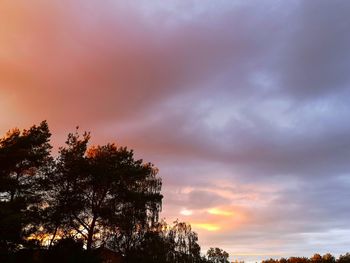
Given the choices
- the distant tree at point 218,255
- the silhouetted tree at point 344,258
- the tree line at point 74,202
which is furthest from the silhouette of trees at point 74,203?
the silhouetted tree at point 344,258

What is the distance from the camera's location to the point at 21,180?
5094 centimetres

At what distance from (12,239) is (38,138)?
1450 cm

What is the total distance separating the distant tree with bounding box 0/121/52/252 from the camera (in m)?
42.0

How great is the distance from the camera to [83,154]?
60000 mm

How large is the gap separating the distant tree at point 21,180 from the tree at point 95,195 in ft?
9.60

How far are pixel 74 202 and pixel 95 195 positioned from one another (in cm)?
336

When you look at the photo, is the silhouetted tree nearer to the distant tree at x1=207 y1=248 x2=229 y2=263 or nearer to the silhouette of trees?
the distant tree at x1=207 y1=248 x2=229 y2=263

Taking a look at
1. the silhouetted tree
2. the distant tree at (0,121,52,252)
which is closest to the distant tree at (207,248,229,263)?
the silhouetted tree

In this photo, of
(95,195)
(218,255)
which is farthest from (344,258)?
(95,195)

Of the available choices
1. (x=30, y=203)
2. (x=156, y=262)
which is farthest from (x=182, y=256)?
(x=30, y=203)

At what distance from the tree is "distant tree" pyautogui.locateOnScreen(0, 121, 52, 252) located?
293 centimetres

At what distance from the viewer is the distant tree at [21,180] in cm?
4201

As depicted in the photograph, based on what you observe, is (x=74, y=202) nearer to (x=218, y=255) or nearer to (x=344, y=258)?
(x=218, y=255)

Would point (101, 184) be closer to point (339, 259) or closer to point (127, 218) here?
point (127, 218)
